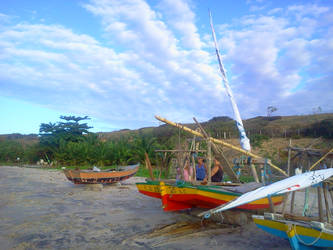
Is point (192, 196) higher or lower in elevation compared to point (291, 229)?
higher

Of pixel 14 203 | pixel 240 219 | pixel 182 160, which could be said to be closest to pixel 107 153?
pixel 14 203

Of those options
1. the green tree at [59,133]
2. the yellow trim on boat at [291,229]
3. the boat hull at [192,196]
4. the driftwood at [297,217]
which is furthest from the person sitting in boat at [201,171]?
the green tree at [59,133]

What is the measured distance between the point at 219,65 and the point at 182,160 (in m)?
3.01

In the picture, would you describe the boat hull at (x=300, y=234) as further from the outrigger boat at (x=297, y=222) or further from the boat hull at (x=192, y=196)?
the boat hull at (x=192, y=196)

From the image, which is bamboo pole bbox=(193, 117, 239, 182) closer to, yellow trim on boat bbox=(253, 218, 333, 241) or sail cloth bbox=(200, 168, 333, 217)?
yellow trim on boat bbox=(253, 218, 333, 241)

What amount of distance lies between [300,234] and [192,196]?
10.2 feet

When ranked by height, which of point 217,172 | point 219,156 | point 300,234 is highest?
point 219,156

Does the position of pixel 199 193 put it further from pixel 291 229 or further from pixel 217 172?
pixel 291 229

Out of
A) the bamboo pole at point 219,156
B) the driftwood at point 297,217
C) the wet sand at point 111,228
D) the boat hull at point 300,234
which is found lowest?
the wet sand at point 111,228

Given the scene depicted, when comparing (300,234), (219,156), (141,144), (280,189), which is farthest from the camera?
(141,144)

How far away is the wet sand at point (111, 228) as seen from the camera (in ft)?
20.0

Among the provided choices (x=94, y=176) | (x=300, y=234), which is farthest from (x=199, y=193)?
(x=94, y=176)

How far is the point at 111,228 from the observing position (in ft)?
24.2

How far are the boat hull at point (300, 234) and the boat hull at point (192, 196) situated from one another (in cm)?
163
